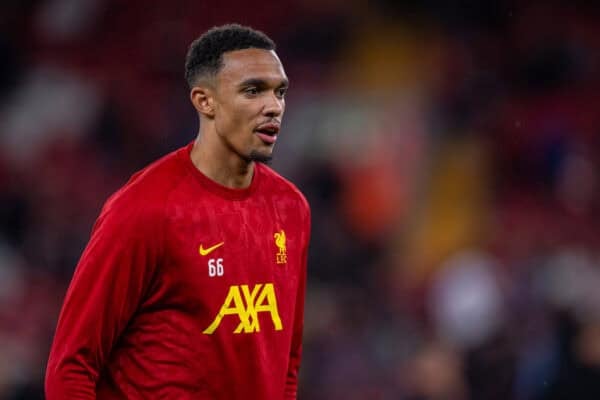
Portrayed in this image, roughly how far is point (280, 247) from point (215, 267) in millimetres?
290

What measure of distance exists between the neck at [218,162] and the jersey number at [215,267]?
0.82ft

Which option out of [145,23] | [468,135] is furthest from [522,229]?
[145,23]

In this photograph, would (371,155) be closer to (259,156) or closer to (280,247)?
(280,247)

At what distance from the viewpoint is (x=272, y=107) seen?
13.8 ft

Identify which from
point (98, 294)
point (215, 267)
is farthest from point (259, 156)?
point (98, 294)

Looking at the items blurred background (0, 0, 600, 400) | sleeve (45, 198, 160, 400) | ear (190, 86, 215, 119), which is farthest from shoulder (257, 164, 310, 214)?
blurred background (0, 0, 600, 400)

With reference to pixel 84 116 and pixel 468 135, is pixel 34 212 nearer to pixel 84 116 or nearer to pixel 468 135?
pixel 84 116

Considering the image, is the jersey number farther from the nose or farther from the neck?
the nose

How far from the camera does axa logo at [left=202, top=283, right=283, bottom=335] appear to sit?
4168 mm

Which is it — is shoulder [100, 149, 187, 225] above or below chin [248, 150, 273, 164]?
below

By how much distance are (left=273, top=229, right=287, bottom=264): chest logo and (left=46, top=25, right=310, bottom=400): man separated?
10 millimetres

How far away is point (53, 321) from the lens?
10523mm

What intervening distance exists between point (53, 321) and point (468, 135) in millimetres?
4229

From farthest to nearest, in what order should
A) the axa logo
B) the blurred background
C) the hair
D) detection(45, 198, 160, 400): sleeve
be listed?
the blurred background < the hair < the axa logo < detection(45, 198, 160, 400): sleeve
